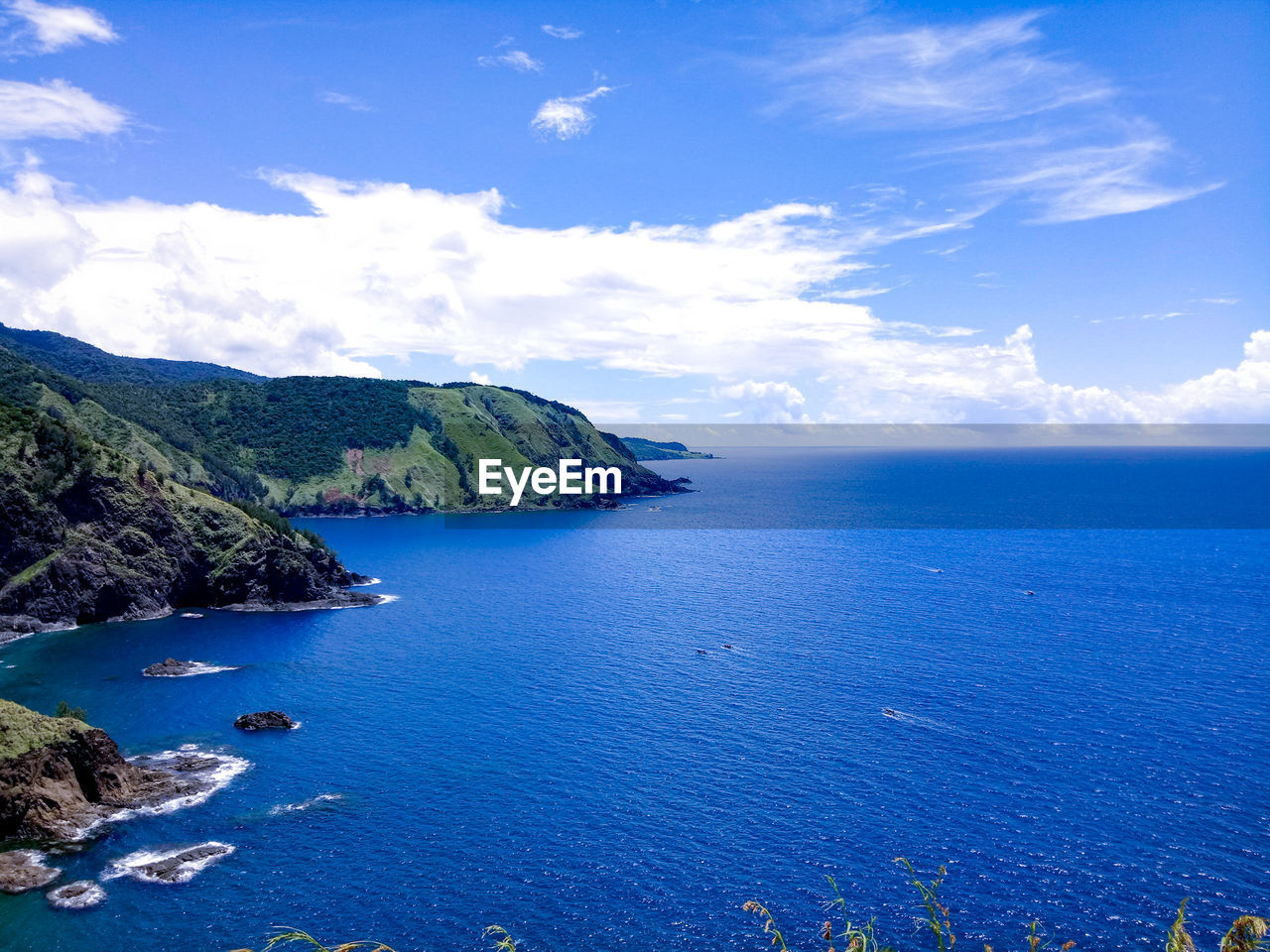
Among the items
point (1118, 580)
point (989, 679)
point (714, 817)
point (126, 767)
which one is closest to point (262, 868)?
point (126, 767)

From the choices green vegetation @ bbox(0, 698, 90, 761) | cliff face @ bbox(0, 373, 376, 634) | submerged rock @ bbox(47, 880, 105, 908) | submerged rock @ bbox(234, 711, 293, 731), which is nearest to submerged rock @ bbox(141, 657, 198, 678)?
submerged rock @ bbox(234, 711, 293, 731)

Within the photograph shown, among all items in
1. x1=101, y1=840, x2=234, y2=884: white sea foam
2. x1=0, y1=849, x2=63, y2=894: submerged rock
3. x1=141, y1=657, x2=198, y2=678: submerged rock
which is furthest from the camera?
x1=141, y1=657, x2=198, y2=678: submerged rock

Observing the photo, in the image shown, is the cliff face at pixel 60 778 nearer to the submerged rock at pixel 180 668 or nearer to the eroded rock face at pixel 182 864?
the eroded rock face at pixel 182 864

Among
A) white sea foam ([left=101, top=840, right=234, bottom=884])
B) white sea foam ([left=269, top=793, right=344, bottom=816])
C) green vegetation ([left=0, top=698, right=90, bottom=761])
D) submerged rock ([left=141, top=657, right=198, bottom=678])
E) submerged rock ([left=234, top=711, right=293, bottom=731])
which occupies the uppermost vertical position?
green vegetation ([left=0, top=698, right=90, bottom=761])

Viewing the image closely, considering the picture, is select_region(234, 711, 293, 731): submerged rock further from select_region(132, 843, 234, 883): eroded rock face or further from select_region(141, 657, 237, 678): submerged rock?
select_region(132, 843, 234, 883): eroded rock face

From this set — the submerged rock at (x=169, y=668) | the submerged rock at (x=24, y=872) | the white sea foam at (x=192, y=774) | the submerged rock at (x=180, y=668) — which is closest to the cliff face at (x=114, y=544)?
the submerged rock at (x=180, y=668)
